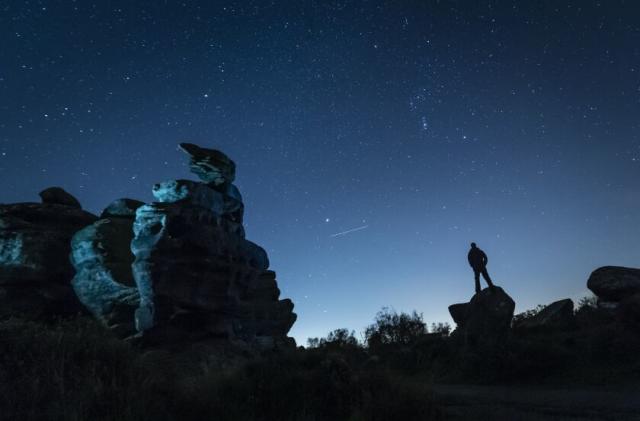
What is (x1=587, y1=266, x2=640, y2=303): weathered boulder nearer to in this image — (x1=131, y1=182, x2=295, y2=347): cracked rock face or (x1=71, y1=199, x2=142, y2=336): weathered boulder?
(x1=131, y1=182, x2=295, y2=347): cracked rock face

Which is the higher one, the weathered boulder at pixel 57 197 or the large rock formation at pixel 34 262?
the weathered boulder at pixel 57 197

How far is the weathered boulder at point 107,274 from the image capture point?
1769 cm

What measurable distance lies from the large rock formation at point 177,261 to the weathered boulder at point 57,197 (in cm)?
338

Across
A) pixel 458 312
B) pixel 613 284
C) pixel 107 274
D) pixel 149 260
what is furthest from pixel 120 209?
pixel 613 284

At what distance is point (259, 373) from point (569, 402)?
701 centimetres

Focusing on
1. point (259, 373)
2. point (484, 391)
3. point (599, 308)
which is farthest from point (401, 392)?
point (599, 308)

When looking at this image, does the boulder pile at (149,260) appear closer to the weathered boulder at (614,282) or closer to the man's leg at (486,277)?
the man's leg at (486,277)

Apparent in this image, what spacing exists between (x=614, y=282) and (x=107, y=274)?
24188 mm

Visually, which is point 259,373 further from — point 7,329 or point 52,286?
point 52,286

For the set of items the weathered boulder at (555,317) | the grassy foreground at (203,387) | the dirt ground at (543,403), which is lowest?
the dirt ground at (543,403)

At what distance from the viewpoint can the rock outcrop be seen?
65.9ft

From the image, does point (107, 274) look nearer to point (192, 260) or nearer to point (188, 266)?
point (188, 266)

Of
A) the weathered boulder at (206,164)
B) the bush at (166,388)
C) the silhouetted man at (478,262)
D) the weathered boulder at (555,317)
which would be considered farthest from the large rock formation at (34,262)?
the weathered boulder at (555,317)

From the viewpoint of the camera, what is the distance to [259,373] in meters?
8.54
